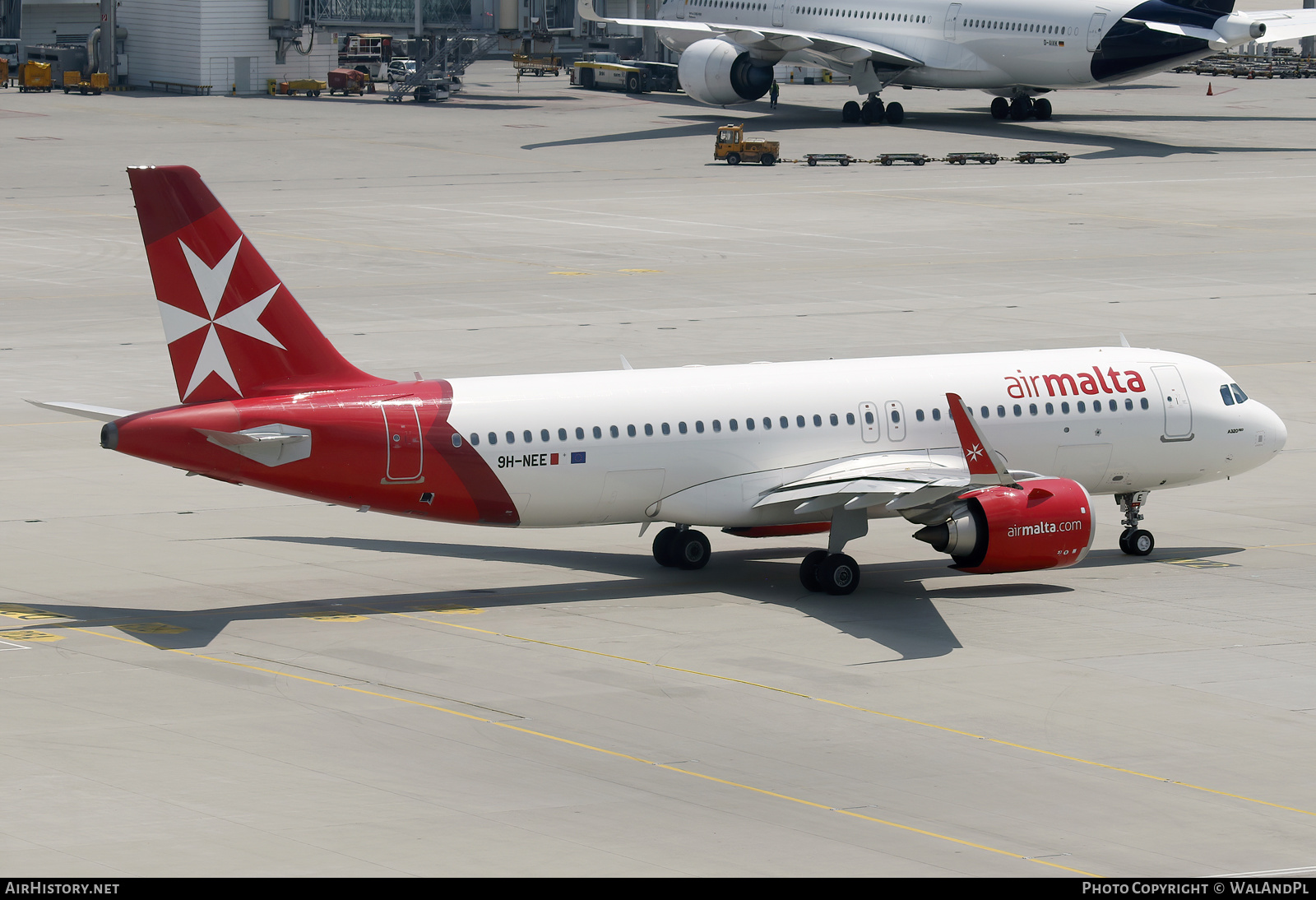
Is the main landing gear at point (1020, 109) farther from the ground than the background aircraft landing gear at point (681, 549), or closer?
farther from the ground

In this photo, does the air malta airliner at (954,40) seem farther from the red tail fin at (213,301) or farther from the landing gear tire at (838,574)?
the red tail fin at (213,301)

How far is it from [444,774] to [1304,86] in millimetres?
149790

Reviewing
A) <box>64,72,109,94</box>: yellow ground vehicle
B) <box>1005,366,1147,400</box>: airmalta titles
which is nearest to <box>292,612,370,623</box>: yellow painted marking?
<box>1005,366,1147,400</box>: airmalta titles

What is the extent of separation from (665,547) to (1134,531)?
9.72m

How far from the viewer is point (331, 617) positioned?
34125 mm

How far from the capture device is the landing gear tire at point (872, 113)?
123 metres

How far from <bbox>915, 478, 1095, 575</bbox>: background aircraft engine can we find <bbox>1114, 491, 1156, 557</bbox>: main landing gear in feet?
15.2

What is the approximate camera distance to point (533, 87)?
15838cm

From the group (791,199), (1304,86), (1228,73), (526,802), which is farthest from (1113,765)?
(1228,73)

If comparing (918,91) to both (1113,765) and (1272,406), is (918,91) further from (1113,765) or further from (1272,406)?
(1113,765)

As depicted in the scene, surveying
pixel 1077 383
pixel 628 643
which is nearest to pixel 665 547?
pixel 628 643

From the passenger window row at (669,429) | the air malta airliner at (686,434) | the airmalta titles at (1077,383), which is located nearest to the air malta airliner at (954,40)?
the airmalta titles at (1077,383)

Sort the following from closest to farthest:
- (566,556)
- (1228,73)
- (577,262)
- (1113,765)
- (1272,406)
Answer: (1113,765), (566,556), (1272,406), (577,262), (1228,73)

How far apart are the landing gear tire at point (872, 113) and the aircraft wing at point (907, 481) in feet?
291
